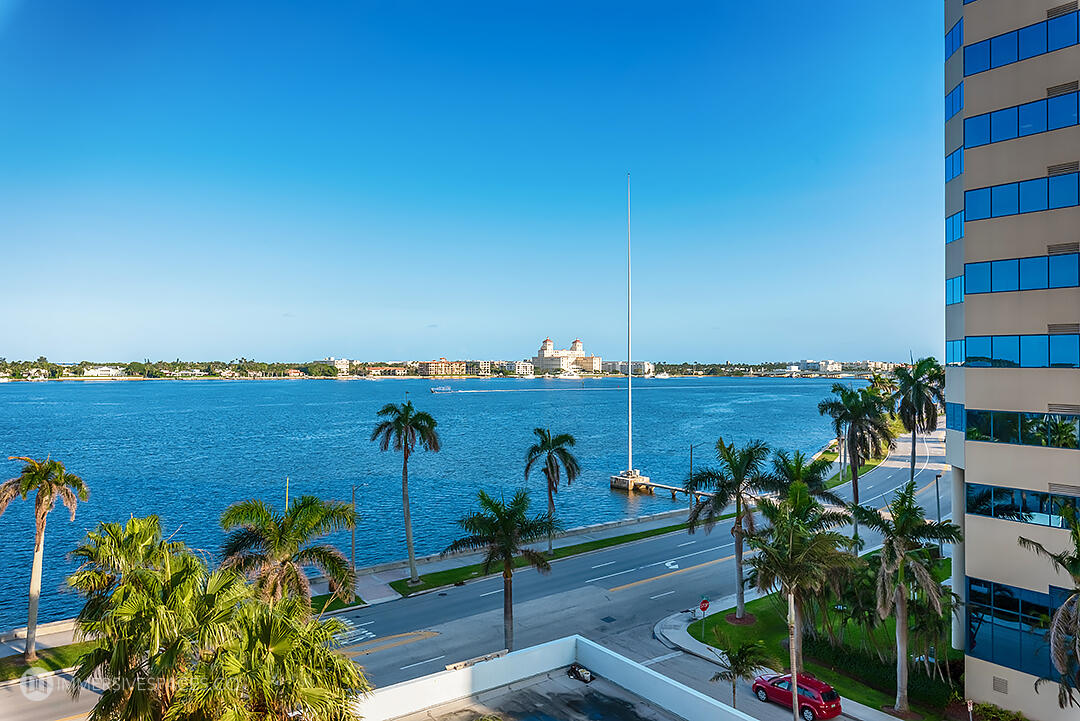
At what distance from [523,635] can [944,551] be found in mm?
32656

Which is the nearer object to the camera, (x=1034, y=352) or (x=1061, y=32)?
(x=1061, y=32)

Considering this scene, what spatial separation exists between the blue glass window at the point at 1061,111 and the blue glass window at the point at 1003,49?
216 cm

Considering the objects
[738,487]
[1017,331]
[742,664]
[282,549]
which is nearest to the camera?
[282,549]

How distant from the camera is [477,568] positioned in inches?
1649

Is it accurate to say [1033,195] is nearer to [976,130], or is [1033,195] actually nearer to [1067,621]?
[976,130]

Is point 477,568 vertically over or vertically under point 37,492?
under

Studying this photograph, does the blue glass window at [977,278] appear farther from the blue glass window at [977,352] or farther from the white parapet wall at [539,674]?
the white parapet wall at [539,674]

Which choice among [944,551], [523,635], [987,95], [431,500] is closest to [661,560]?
[523,635]

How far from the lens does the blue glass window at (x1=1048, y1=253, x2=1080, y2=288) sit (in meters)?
21.7

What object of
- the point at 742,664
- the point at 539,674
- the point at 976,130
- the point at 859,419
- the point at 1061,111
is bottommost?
the point at 742,664

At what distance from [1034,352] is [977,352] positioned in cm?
177

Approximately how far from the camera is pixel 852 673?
2677 cm

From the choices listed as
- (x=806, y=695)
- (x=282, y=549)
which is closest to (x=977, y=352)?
(x=806, y=695)

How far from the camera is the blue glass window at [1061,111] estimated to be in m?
21.6
